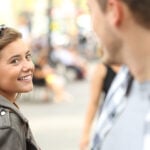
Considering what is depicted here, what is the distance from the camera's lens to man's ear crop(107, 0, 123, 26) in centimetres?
168

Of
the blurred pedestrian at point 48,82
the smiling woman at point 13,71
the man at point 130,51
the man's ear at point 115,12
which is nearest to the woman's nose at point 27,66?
the smiling woman at point 13,71

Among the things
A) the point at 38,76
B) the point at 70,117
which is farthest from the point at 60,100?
the point at 70,117

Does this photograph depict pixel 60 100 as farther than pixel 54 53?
No

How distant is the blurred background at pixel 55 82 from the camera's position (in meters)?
10.9

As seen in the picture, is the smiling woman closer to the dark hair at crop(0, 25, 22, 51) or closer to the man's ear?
the dark hair at crop(0, 25, 22, 51)

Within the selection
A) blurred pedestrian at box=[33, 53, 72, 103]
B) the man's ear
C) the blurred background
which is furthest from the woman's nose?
blurred pedestrian at box=[33, 53, 72, 103]

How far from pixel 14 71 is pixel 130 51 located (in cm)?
153

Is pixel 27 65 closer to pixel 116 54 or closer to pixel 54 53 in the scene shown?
pixel 116 54

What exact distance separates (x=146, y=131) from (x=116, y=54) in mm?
224

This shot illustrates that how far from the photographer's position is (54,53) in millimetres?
23859

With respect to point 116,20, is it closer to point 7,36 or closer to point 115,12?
point 115,12

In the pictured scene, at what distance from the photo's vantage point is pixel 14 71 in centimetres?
313

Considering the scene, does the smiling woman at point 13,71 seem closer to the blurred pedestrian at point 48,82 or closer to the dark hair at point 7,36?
the dark hair at point 7,36

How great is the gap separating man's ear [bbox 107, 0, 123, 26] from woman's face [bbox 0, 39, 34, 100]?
1.45 metres
